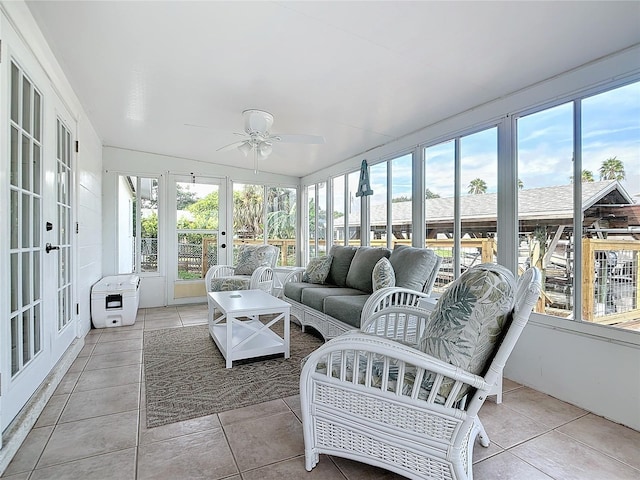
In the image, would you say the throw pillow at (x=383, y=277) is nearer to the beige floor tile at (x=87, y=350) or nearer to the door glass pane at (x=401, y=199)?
the door glass pane at (x=401, y=199)

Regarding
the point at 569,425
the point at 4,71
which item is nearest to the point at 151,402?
the point at 4,71

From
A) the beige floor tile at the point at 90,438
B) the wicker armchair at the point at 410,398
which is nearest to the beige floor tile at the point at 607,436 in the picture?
the wicker armchair at the point at 410,398

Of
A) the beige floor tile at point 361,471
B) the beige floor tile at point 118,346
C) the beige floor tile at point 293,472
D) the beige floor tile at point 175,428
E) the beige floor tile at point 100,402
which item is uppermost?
the beige floor tile at point 118,346

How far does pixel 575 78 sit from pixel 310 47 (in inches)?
70.3

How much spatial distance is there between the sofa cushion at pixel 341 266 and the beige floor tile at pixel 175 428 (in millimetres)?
2229

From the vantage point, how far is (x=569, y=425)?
1.94 m

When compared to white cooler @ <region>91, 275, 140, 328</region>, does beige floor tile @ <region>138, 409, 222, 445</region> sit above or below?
below

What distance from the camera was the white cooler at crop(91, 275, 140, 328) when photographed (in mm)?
3830

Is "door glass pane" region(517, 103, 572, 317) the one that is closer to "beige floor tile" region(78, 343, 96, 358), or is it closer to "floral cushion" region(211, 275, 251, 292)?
"floral cushion" region(211, 275, 251, 292)

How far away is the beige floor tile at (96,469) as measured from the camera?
4.82 ft

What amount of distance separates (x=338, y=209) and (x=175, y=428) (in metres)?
3.80

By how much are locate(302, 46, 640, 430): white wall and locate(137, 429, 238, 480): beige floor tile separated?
215 centimetres

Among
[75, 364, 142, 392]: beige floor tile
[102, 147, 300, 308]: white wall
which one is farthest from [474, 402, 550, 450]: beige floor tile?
[102, 147, 300, 308]: white wall

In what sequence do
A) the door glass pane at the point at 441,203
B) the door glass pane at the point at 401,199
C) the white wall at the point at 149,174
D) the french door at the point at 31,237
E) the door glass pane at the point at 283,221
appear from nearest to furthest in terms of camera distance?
the french door at the point at 31,237 → the door glass pane at the point at 441,203 → the door glass pane at the point at 401,199 → the white wall at the point at 149,174 → the door glass pane at the point at 283,221
